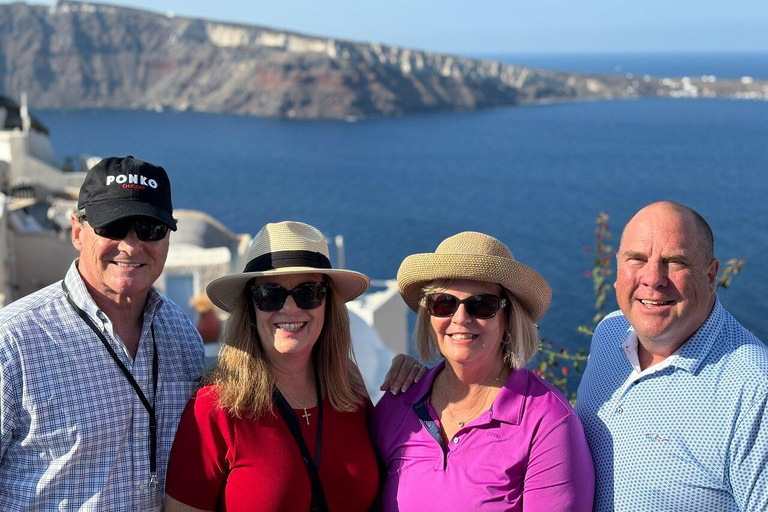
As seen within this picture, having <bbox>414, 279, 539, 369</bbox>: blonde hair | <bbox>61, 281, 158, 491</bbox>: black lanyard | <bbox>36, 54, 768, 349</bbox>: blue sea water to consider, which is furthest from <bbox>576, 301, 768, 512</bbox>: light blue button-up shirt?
<bbox>36, 54, 768, 349</bbox>: blue sea water

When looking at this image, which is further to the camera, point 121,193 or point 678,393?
point 121,193

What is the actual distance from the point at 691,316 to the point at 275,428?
52.3 inches

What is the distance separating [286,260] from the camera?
276 centimetres

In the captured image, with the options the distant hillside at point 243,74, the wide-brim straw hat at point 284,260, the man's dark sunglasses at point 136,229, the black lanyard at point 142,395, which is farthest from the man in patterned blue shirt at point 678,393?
the distant hillside at point 243,74

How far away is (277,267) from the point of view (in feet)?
9.06

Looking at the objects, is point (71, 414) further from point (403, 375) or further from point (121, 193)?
point (403, 375)

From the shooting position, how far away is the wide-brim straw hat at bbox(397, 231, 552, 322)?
8.73 ft

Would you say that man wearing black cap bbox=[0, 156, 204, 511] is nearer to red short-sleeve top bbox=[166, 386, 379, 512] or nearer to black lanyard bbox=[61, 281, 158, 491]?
black lanyard bbox=[61, 281, 158, 491]

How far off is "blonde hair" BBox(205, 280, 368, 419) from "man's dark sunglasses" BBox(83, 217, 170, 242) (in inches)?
13.6

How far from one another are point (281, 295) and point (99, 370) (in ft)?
2.00

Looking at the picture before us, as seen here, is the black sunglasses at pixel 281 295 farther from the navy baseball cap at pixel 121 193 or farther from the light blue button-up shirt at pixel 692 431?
the light blue button-up shirt at pixel 692 431

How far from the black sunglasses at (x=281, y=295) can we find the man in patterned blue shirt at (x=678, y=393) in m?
0.99

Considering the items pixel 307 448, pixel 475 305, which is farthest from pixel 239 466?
pixel 475 305

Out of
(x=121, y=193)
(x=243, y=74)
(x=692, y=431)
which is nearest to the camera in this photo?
(x=692, y=431)
